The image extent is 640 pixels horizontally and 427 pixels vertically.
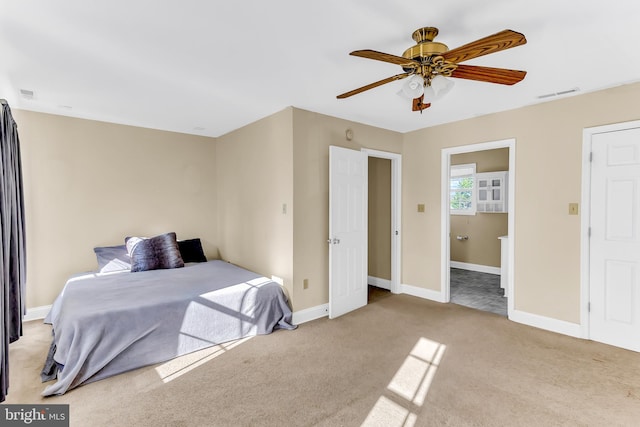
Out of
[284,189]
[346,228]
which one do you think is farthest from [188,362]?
[346,228]

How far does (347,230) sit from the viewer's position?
12.8 ft

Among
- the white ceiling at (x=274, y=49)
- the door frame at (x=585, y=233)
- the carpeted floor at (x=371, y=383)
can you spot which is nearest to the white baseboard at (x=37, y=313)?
the carpeted floor at (x=371, y=383)

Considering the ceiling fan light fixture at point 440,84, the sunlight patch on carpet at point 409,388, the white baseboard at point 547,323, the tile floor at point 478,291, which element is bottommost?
the sunlight patch on carpet at point 409,388

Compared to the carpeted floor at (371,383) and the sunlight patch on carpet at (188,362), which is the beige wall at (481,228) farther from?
the sunlight patch on carpet at (188,362)

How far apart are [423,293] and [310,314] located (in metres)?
1.77

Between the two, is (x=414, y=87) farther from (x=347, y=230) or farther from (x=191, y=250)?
(x=191, y=250)

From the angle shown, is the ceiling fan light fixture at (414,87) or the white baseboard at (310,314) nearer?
the ceiling fan light fixture at (414,87)

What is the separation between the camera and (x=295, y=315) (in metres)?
3.55

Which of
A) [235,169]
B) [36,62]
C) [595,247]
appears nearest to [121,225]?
[235,169]

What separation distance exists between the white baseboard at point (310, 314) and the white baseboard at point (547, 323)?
6.94 feet

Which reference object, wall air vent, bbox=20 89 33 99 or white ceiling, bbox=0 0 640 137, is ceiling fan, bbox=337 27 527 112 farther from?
wall air vent, bbox=20 89 33 99

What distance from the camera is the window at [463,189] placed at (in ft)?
20.8

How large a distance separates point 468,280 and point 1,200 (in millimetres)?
5907

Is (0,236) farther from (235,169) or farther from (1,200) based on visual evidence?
(235,169)
